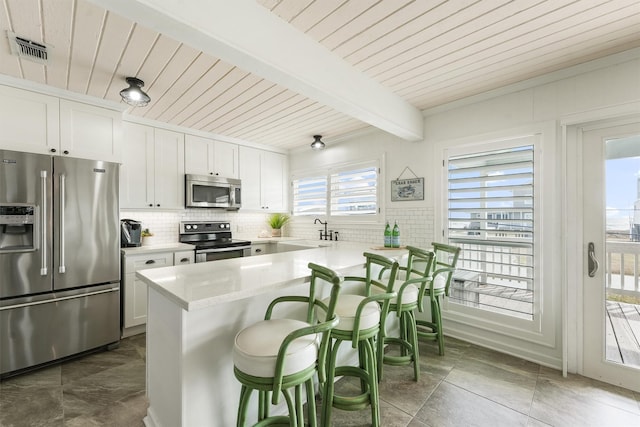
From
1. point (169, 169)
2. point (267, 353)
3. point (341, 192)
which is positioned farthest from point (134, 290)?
point (341, 192)

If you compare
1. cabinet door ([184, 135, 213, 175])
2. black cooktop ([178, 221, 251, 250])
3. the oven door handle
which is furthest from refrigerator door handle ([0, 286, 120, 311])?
cabinet door ([184, 135, 213, 175])

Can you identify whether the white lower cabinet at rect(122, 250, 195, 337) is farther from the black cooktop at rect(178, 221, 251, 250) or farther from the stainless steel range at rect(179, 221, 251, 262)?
the black cooktop at rect(178, 221, 251, 250)

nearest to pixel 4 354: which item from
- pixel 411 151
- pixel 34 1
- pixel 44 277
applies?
pixel 44 277

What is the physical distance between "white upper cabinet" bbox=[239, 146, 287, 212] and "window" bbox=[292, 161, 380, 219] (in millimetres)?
267

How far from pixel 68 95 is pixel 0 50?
0.70 metres

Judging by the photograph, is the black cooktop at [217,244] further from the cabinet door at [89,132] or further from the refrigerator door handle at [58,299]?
the cabinet door at [89,132]

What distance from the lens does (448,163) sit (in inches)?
122

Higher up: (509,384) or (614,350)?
(614,350)

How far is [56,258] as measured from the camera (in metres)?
2.49

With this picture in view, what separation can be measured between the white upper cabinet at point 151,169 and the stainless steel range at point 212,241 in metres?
0.45

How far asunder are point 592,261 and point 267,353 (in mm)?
2713

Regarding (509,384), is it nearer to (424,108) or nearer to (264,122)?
(424,108)

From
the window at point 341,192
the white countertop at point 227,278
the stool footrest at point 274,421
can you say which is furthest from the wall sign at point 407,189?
the stool footrest at point 274,421

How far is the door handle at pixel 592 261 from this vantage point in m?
2.28
